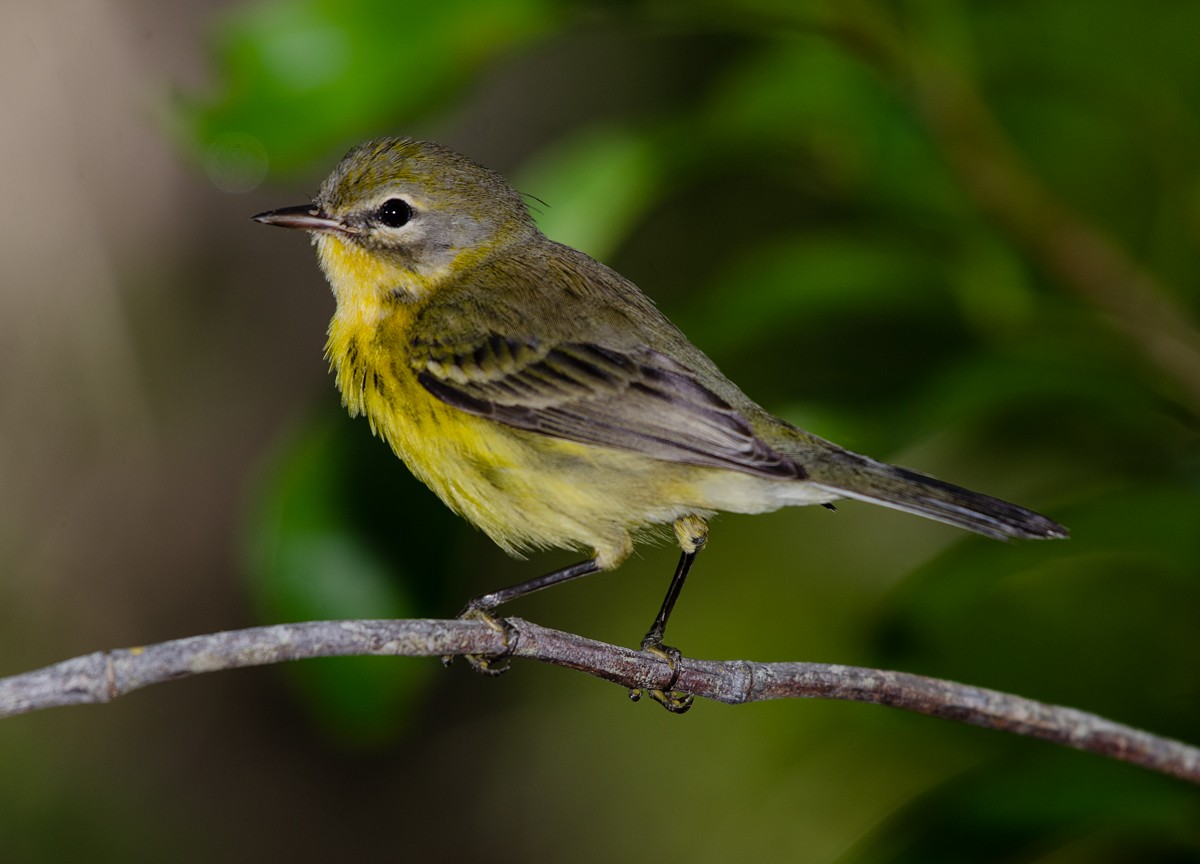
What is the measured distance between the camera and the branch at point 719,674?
159 cm

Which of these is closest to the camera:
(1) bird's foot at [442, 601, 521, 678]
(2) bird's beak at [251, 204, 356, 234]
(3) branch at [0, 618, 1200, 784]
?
(3) branch at [0, 618, 1200, 784]

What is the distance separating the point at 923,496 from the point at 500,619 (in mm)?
791

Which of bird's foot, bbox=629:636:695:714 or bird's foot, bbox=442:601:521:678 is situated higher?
bird's foot, bbox=629:636:695:714

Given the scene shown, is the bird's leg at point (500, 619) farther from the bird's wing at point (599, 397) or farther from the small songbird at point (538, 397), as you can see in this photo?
the bird's wing at point (599, 397)

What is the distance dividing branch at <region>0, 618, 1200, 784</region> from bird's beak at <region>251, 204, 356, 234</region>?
104 cm

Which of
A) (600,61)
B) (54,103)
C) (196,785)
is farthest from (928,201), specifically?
(196,785)

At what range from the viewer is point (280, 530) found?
246 cm

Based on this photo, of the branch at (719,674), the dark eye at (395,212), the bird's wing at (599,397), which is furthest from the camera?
the dark eye at (395,212)

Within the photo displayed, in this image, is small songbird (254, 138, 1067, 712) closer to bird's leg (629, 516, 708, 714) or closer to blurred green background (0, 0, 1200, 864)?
bird's leg (629, 516, 708, 714)

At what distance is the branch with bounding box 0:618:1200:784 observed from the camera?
5.22 feet

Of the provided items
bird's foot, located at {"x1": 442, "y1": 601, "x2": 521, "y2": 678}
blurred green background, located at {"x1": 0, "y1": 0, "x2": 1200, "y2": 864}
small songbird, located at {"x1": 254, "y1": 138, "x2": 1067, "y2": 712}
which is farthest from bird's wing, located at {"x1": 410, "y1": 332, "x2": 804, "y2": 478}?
bird's foot, located at {"x1": 442, "y1": 601, "x2": 521, "y2": 678}

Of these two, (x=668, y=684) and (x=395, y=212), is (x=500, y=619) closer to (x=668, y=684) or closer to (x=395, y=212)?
(x=668, y=684)

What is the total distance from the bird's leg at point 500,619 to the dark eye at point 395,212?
0.87 metres

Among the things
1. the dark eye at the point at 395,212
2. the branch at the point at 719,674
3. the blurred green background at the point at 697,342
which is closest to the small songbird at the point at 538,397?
the dark eye at the point at 395,212
